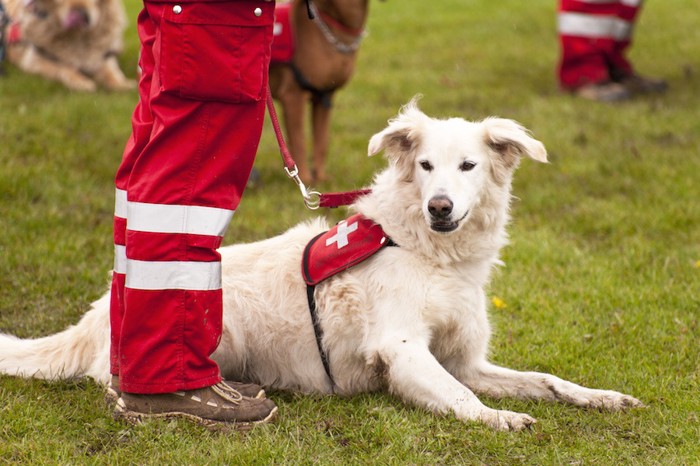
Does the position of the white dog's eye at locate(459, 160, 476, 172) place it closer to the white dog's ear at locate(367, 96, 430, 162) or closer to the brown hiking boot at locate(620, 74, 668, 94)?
the white dog's ear at locate(367, 96, 430, 162)

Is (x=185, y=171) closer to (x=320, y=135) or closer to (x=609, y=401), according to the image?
(x=609, y=401)

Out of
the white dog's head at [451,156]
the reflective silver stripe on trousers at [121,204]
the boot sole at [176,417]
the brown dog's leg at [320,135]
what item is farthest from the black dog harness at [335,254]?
the brown dog's leg at [320,135]

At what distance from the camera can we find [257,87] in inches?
126

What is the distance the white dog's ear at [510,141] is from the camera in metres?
3.86

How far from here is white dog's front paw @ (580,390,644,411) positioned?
3785mm

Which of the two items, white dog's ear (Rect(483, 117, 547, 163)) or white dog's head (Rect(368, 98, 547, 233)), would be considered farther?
white dog's ear (Rect(483, 117, 547, 163))

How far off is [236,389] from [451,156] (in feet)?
4.31

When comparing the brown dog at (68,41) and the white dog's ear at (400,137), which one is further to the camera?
the brown dog at (68,41)

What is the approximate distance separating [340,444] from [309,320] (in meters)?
0.62

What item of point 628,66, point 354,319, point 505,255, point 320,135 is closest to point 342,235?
point 354,319

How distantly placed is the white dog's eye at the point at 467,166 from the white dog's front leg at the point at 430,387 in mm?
761

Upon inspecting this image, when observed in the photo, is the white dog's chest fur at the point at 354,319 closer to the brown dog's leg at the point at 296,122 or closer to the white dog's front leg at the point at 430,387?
the white dog's front leg at the point at 430,387

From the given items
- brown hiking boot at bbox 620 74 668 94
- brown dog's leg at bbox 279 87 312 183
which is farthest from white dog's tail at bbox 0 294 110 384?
brown hiking boot at bbox 620 74 668 94

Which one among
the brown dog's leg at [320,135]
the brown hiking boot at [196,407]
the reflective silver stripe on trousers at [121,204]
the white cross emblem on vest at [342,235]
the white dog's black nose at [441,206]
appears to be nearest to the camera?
the brown hiking boot at [196,407]
